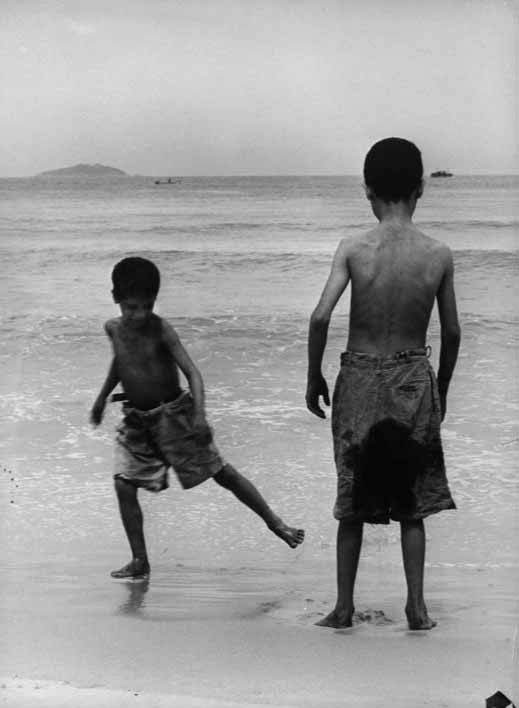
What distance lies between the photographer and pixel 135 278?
3527 mm

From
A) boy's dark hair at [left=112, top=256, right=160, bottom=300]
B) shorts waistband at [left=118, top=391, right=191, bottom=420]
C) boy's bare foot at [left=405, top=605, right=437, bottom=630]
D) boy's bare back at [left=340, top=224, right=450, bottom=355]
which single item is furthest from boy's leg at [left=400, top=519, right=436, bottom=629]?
boy's dark hair at [left=112, top=256, right=160, bottom=300]

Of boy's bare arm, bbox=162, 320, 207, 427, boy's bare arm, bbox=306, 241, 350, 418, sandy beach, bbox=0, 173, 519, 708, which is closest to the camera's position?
sandy beach, bbox=0, 173, 519, 708

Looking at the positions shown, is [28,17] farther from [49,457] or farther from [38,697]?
[38,697]

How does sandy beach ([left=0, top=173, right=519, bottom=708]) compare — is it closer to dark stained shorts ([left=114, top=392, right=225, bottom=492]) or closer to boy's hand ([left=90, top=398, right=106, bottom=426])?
dark stained shorts ([left=114, top=392, right=225, bottom=492])

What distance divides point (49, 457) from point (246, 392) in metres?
1.59

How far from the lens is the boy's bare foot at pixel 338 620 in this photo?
2998 millimetres

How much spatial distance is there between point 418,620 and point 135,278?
1.38 metres

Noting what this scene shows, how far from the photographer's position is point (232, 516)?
15.1ft

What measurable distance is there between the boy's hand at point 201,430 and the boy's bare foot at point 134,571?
0.46m

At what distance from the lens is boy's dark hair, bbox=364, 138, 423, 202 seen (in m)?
3.04

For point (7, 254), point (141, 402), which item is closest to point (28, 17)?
point (141, 402)

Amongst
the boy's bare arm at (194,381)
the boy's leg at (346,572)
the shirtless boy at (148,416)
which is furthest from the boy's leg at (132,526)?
the boy's leg at (346,572)

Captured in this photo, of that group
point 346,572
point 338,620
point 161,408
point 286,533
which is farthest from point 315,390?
point 286,533

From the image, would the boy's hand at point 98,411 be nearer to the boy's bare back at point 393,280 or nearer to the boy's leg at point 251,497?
the boy's leg at point 251,497
